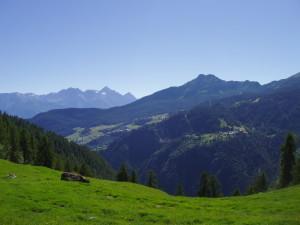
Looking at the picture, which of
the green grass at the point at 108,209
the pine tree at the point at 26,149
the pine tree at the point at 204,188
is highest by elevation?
the pine tree at the point at 26,149

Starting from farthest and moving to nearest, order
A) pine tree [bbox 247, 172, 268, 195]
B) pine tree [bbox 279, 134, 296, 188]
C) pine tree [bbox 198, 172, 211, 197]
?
1. pine tree [bbox 247, 172, 268, 195]
2. pine tree [bbox 198, 172, 211, 197]
3. pine tree [bbox 279, 134, 296, 188]

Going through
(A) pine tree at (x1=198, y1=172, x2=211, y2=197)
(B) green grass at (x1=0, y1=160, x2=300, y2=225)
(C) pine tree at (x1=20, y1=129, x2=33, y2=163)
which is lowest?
(A) pine tree at (x1=198, y1=172, x2=211, y2=197)

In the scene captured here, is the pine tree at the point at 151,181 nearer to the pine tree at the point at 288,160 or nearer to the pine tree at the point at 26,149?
the pine tree at the point at 26,149

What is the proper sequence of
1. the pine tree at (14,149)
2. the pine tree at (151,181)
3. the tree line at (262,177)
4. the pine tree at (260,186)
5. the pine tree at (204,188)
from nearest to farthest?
1. the tree line at (262,177)
2. the pine tree at (204,188)
3. the pine tree at (260,186)
4. the pine tree at (14,149)
5. the pine tree at (151,181)

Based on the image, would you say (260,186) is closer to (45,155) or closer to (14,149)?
(45,155)

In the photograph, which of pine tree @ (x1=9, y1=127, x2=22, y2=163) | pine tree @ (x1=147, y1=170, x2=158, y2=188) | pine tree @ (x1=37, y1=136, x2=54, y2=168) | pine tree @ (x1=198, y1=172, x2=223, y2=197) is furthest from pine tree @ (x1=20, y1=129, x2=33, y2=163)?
pine tree @ (x1=198, y1=172, x2=223, y2=197)

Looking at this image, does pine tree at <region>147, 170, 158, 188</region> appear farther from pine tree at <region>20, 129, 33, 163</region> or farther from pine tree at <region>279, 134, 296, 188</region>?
pine tree at <region>279, 134, 296, 188</region>

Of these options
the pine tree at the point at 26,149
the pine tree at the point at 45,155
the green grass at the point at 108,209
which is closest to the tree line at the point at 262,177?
the pine tree at the point at 45,155

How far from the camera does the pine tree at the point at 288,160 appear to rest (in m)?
91.2

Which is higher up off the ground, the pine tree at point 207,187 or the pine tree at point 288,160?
the pine tree at point 288,160

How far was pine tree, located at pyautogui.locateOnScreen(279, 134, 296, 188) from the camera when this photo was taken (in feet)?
299

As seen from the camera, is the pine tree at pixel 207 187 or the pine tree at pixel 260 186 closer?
the pine tree at pixel 207 187

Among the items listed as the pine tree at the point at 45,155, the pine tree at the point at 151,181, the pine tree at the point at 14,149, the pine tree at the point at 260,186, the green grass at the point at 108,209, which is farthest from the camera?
the pine tree at the point at 151,181

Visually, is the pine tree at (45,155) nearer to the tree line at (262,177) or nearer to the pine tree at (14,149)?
the pine tree at (14,149)
